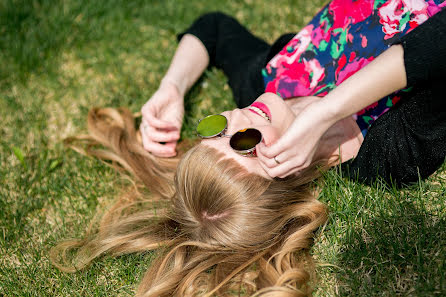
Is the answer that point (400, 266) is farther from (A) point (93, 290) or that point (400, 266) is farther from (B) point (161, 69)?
(B) point (161, 69)

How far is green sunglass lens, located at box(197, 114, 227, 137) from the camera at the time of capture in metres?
2.48

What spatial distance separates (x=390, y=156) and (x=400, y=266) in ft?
2.10

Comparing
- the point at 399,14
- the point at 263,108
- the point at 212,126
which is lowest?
the point at 212,126

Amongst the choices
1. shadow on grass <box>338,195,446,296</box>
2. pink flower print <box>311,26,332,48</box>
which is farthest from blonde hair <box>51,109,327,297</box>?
pink flower print <box>311,26,332,48</box>

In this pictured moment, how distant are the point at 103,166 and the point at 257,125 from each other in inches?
56.7

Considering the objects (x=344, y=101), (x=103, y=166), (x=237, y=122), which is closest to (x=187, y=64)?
(x=103, y=166)

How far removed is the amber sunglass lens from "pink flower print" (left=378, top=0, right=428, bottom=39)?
1048 millimetres

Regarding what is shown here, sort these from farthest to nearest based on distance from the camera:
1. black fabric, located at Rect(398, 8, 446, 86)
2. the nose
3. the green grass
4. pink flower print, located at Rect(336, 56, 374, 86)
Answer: pink flower print, located at Rect(336, 56, 374, 86)
the nose
the green grass
black fabric, located at Rect(398, 8, 446, 86)

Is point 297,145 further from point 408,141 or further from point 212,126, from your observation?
point 408,141

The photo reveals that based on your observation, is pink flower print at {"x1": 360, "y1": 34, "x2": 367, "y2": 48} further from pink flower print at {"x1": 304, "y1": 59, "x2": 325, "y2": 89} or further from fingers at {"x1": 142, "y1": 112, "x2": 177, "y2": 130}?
fingers at {"x1": 142, "y1": 112, "x2": 177, "y2": 130}

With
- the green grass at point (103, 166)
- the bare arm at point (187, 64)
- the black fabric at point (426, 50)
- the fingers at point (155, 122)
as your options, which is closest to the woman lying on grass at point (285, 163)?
the black fabric at point (426, 50)

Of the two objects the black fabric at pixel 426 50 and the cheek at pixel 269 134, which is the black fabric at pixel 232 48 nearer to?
the cheek at pixel 269 134

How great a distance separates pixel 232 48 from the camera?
3.59m

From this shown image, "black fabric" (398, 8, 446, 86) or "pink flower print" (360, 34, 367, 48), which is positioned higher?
"black fabric" (398, 8, 446, 86)
